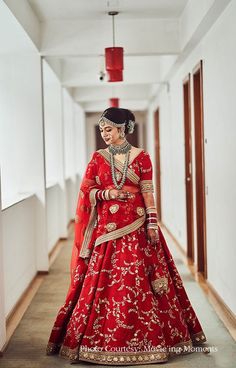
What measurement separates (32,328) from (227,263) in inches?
58.6

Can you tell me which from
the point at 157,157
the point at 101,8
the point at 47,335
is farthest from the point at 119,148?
the point at 157,157

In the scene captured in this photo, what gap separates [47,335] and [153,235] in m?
1.09

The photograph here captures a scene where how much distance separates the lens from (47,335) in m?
3.76

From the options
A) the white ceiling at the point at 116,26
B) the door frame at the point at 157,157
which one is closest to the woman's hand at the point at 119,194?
the white ceiling at the point at 116,26

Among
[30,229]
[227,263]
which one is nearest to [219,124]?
[227,263]

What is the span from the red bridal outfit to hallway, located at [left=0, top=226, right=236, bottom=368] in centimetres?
10

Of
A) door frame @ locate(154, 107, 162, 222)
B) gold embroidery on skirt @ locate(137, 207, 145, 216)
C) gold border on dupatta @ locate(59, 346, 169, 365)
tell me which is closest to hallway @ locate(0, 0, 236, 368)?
gold embroidery on skirt @ locate(137, 207, 145, 216)

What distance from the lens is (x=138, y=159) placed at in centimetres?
340

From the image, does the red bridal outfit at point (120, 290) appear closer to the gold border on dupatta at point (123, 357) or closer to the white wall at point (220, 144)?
the gold border on dupatta at point (123, 357)

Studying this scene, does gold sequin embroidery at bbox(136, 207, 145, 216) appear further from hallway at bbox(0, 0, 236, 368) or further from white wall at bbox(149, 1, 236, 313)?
white wall at bbox(149, 1, 236, 313)

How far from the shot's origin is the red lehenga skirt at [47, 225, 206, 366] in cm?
313

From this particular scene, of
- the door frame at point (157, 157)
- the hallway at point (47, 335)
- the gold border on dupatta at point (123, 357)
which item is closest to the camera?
the gold border on dupatta at point (123, 357)

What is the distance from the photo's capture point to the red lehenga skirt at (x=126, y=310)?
3129 millimetres

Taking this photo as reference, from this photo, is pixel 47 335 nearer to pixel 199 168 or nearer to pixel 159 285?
pixel 159 285
